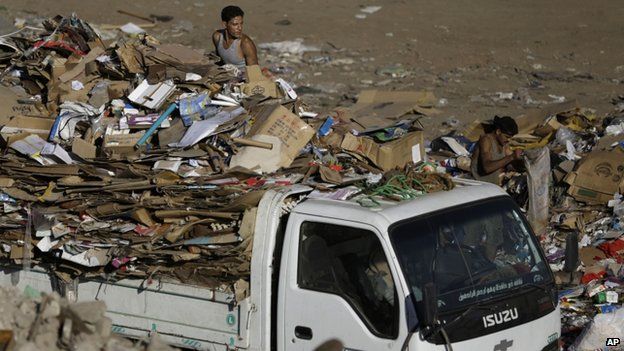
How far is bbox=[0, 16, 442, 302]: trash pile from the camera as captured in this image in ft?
21.2

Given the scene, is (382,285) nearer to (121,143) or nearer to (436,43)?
(121,143)

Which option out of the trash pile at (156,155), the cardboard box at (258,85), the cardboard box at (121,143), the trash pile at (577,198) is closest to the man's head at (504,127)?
the trash pile at (577,198)

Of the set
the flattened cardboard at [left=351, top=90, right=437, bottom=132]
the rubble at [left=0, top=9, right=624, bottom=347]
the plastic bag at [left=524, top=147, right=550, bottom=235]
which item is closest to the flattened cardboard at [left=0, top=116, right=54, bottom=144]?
the rubble at [left=0, top=9, right=624, bottom=347]

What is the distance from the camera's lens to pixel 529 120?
12102 millimetres

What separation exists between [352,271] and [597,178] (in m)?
4.78

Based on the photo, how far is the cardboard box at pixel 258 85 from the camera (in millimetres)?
8336

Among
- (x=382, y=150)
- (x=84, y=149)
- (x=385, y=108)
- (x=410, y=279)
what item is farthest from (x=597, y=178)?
(x=84, y=149)

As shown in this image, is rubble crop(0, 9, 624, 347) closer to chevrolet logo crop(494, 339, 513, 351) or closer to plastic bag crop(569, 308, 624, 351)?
plastic bag crop(569, 308, 624, 351)

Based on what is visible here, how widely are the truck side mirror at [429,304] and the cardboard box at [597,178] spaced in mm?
4903

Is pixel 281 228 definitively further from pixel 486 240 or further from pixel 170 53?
pixel 170 53

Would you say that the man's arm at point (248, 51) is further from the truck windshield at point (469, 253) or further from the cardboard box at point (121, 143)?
the truck windshield at point (469, 253)

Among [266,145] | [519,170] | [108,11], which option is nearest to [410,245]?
[266,145]

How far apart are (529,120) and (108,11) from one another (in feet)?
46.1

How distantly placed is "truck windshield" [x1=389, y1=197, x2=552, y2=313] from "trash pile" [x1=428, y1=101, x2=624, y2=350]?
167cm
